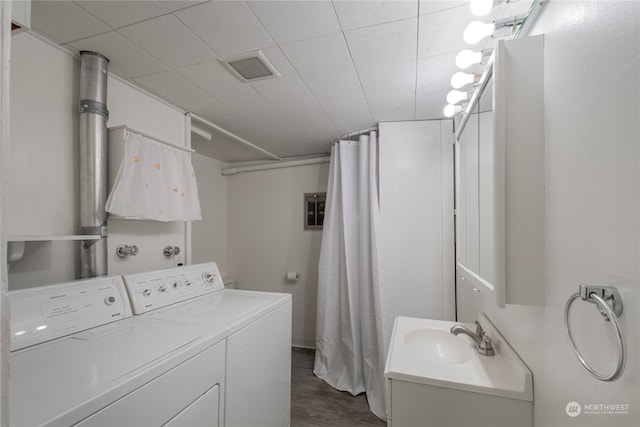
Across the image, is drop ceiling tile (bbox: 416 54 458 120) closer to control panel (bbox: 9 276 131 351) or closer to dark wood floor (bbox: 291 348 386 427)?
control panel (bbox: 9 276 131 351)

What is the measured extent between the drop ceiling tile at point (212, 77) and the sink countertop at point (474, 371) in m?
1.71

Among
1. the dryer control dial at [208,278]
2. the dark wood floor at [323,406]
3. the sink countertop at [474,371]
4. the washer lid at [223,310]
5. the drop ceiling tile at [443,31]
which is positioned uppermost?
the drop ceiling tile at [443,31]

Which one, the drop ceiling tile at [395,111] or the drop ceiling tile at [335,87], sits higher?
the drop ceiling tile at [335,87]

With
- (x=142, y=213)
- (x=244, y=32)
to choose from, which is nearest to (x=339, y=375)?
(x=142, y=213)

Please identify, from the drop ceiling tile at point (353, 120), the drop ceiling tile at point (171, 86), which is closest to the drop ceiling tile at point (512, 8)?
the drop ceiling tile at point (353, 120)

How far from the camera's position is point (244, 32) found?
1260 mm

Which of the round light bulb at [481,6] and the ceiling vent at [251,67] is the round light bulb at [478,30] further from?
the ceiling vent at [251,67]

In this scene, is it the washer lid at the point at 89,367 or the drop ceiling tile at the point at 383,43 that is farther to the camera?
the drop ceiling tile at the point at 383,43

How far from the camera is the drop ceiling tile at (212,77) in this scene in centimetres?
153

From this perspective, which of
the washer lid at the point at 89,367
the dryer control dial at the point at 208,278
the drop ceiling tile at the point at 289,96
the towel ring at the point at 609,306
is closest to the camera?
the towel ring at the point at 609,306

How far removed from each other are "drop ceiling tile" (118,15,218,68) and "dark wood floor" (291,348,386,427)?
8.08 ft

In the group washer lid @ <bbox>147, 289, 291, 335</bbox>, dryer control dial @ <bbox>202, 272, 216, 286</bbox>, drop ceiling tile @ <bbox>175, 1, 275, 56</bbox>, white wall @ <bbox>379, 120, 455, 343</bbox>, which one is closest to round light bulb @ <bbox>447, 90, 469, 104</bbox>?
white wall @ <bbox>379, 120, 455, 343</bbox>

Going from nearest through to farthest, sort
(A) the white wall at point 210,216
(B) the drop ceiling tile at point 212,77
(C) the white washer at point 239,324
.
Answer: (C) the white washer at point 239,324 → (B) the drop ceiling tile at point 212,77 → (A) the white wall at point 210,216

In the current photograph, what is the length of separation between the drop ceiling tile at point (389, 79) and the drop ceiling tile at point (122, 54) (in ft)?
3.83
